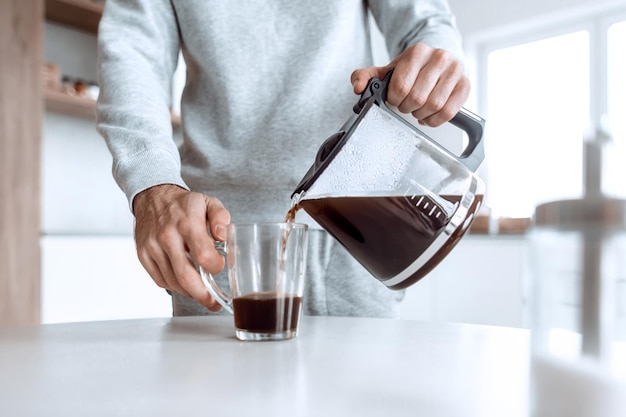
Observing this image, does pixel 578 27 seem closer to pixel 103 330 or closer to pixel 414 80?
pixel 414 80

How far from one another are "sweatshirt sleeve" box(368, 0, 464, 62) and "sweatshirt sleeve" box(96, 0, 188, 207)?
0.36 meters

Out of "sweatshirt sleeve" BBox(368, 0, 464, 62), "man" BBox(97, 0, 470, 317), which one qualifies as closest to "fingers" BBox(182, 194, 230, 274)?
"man" BBox(97, 0, 470, 317)

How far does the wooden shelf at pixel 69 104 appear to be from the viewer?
2.30 metres

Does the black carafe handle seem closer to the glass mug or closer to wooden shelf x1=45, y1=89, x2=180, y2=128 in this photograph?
the glass mug

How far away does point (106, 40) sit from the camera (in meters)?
0.96

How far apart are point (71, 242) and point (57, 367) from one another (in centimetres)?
183

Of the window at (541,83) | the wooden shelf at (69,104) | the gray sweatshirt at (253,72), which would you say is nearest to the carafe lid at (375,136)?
the gray sweatshirt at (253,72)

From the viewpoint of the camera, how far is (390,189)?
0.62 meters

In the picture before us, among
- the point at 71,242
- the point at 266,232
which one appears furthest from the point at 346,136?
the point at 71,242

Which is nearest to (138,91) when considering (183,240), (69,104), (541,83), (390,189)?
(183,240)

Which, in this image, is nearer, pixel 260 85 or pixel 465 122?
pixel 465 122

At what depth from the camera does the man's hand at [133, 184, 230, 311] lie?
2.11 ft

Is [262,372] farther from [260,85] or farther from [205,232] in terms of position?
[260,85]

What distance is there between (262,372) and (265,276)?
15 cm
